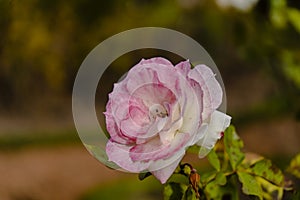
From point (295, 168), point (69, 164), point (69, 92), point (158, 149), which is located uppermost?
point (69, 92)

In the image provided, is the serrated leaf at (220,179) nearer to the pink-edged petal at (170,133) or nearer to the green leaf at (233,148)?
the green leaf at (233,148)

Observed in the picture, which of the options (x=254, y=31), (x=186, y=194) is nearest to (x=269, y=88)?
(x=254, y=31)

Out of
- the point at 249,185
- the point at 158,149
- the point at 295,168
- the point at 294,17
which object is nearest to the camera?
the point at 158,149

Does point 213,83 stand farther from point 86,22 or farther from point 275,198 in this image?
point 86,22

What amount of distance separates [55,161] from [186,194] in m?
2.60

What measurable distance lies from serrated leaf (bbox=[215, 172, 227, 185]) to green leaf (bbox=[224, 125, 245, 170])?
0.02m

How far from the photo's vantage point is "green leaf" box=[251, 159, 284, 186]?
666 millimetres

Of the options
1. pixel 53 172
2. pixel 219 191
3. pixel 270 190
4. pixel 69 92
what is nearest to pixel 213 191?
pixel 219 191

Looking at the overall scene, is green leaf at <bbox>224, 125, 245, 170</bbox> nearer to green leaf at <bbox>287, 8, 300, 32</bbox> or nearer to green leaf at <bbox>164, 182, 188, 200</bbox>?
green leaf at <bbox>164, 182, 188, 200</bbox>

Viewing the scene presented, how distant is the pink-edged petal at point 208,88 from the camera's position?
1.75 ft

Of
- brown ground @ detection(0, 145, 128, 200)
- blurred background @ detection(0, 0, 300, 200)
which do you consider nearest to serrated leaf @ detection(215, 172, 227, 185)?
blurred background @ detection(0, 0, 300, 200)

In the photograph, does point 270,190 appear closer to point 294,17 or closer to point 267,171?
point 267,171

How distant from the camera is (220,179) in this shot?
65 cm

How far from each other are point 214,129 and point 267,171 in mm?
153
